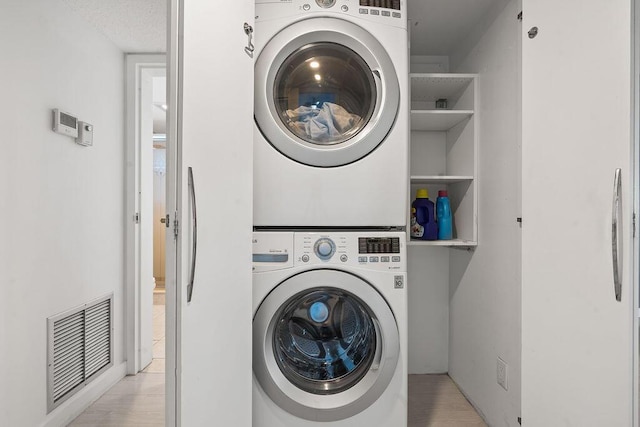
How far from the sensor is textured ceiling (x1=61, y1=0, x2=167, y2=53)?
1844 mm

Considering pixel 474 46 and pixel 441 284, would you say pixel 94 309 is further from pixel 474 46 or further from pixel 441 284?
pixel 474 46

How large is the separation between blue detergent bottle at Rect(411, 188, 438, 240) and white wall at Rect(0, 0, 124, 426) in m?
1.80

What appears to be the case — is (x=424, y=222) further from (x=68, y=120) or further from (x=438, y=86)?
(x=68, y=120)

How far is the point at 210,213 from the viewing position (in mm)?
1185

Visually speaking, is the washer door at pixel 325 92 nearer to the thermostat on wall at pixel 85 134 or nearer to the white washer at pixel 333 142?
the white washer at pixel 333 142

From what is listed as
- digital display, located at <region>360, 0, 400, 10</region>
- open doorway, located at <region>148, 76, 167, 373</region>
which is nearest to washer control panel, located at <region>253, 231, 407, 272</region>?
open doorway, located at <region>148, 76, 167, 373</region>

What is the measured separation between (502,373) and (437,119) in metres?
1.36

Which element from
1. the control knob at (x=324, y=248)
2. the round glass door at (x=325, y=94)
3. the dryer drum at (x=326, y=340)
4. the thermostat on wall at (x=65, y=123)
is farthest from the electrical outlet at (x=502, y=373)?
the thermostat on wall at (x=65, y=123)

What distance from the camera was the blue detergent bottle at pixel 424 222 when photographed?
2.11 meters

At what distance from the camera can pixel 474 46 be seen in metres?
2.10

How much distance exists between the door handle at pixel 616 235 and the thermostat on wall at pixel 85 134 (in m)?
2.25

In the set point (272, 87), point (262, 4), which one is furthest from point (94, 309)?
point (262, 4)

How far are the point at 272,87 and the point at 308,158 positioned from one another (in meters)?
0.32

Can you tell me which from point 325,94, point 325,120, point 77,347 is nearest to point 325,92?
point 325,94
